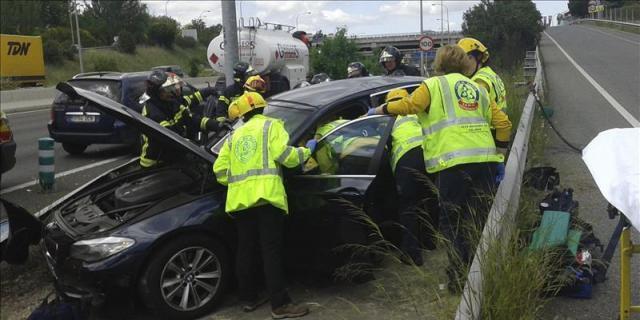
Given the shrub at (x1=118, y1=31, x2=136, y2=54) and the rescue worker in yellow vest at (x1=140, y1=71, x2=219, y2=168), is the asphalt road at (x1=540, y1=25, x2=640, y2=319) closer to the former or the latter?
the rescue worker in yellow vest at (x1=140, y1=71, x2=219, y2=168)

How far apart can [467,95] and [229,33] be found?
711cm

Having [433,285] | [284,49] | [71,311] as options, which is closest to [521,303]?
[433,285]

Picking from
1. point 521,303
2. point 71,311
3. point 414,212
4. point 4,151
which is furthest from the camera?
point 4,151

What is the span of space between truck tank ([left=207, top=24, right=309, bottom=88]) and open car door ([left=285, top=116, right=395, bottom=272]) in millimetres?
11829

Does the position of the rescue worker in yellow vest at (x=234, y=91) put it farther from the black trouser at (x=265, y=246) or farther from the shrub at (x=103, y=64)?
the shrub at (x=103, y=64)

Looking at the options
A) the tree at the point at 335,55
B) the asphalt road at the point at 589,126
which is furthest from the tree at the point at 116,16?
the asphalt road at the point at 589,126

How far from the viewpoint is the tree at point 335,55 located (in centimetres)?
2580

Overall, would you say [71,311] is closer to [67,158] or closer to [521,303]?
[521,303]

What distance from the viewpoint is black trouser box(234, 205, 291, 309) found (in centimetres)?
435

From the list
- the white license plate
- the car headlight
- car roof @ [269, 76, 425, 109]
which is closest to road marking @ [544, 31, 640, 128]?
car roof @ [269, 76, 425, 109]

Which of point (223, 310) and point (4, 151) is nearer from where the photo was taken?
point (223, 310)

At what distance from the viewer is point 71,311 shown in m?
4.07

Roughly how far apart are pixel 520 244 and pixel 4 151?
6.64 meters

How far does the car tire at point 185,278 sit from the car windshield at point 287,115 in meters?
1.15
